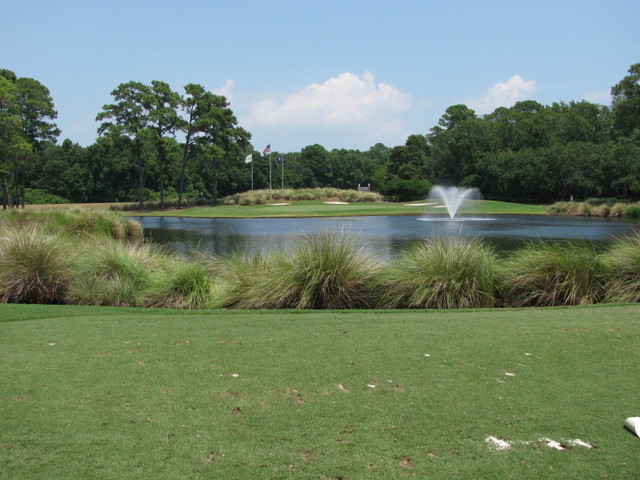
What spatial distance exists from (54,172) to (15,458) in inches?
3191

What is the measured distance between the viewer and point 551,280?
408 inches

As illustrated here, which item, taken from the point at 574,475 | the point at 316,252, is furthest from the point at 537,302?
the point at 574,475

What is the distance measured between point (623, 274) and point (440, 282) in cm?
360

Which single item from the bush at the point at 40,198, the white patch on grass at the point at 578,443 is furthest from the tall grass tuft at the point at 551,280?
the bush at the point at 40,198

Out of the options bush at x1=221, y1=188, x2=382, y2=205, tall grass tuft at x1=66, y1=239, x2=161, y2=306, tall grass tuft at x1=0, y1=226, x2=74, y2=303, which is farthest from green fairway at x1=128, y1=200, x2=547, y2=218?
tall grass tuft at x1=0, y1=226, x2=74, y2=303

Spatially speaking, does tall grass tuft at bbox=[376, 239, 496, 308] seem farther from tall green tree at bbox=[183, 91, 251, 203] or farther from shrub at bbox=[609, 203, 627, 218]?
tall green tree at bbox=[183, 91, 251, 203]

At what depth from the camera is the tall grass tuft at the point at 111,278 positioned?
10156 mm

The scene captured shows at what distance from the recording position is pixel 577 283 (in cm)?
Result: 1020

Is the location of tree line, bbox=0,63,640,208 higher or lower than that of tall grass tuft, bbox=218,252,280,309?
higher

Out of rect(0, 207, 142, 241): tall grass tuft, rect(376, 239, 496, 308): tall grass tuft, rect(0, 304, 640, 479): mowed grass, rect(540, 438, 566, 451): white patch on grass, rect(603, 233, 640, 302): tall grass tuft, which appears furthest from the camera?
rect(0, 207, 142, 241): tall grass tuft

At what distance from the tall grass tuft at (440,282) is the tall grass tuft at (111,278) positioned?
14.9 feet

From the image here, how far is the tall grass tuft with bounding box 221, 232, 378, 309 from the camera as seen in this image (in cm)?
962

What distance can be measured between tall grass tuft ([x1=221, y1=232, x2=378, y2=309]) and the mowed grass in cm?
269

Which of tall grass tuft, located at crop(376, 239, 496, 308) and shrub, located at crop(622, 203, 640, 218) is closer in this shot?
tall grass tuft, located at crop(376, 239, 496, 308)
